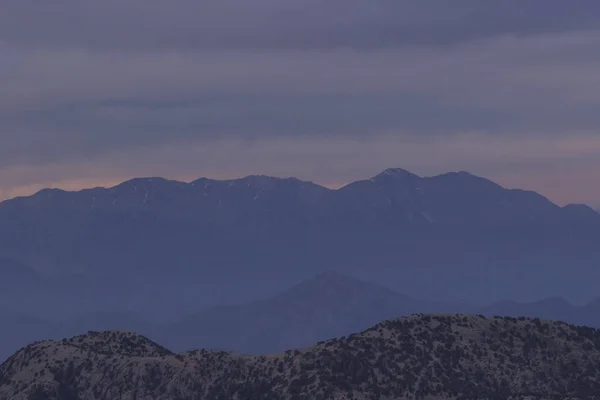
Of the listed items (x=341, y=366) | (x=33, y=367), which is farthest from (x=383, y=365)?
(x=33, y=367)

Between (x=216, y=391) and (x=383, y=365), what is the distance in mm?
18537

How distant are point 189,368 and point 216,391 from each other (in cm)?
622

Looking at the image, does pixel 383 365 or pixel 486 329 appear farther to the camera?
pixel 486 329

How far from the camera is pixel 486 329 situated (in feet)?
598

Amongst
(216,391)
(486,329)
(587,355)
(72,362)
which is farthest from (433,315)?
(72,362)

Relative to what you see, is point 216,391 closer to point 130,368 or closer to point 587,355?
point 130,368

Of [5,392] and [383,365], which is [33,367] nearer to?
[5,392]

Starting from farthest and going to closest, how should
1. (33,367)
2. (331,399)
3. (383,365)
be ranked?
(33,367) → (383,365) → (331,399)

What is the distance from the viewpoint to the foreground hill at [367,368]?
164875mm

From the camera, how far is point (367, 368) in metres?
167

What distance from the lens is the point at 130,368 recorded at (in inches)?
6914

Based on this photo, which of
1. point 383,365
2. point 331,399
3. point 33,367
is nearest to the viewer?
point 331,399

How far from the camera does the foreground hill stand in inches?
6491

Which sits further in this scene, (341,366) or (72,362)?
(72,362)
